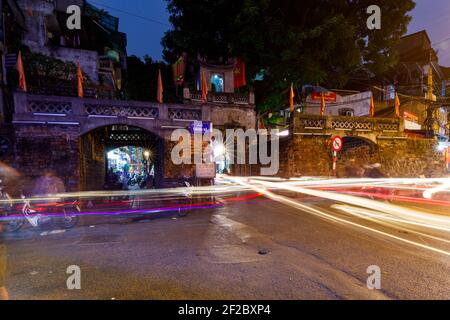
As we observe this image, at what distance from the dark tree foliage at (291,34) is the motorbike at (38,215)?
1590 cm

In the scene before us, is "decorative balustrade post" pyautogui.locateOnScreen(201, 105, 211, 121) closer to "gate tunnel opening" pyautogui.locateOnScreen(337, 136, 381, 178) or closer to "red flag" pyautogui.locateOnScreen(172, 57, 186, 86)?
"red flag" pyautogui.locateOnScreen(172, 57, 186, 86)

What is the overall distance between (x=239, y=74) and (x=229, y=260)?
776 inches

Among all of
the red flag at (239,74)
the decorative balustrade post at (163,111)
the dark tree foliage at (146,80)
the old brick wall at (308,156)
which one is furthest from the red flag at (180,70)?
the old brick wall at (308,156)

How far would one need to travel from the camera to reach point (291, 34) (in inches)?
701

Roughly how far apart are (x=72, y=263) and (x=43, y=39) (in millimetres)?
25253

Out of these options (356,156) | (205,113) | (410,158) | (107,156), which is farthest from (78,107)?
(410,158)

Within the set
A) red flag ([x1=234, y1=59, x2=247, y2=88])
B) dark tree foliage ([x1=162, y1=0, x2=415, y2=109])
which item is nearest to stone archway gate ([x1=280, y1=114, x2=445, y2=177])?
dark tree foliage ([x1=162, y1=0, x2=415, y2=109])

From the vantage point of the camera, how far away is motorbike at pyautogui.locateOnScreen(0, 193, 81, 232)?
23.3 feet

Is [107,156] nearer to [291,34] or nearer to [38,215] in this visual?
[38,215]

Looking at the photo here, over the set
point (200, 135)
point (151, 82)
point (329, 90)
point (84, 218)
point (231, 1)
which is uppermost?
point (231, 1)

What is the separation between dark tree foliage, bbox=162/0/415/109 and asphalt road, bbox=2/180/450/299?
15.4 metres

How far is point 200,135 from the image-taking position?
1470cm
